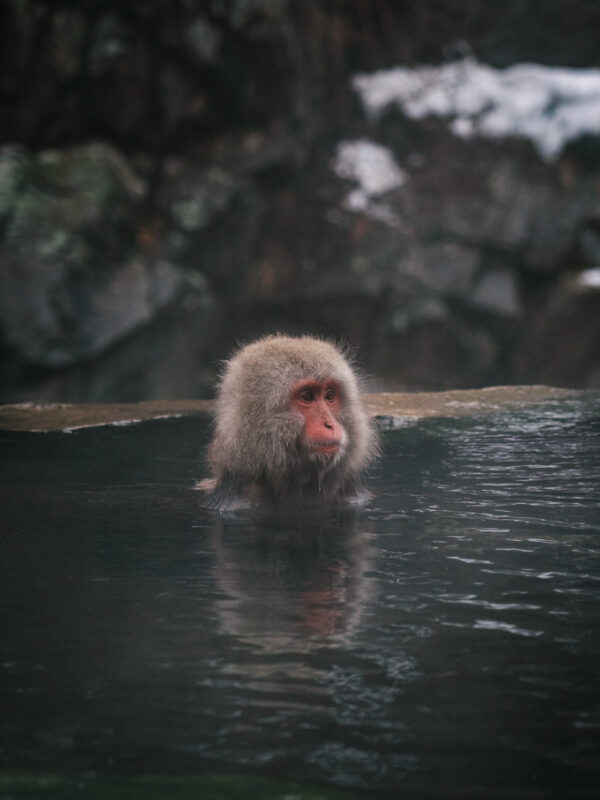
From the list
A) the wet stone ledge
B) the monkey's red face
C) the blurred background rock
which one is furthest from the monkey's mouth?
the blurred background rock

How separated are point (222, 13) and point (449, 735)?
975 cm

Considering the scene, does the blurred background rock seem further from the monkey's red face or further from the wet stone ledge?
the monkey's red face

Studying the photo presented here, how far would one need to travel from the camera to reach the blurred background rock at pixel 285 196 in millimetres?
9711

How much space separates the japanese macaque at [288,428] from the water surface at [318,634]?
0.66 feet

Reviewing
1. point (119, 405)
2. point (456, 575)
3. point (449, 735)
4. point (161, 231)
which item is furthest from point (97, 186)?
point (449, 735)

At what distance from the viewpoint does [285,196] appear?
12523mm

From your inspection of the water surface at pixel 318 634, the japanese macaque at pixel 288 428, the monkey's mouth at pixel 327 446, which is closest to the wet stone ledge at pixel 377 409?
the water surface at pixel 318 634

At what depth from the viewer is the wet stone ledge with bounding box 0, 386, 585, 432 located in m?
7.25

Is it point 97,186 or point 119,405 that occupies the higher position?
point 97,186

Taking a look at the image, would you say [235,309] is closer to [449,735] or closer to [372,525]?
[372,525]

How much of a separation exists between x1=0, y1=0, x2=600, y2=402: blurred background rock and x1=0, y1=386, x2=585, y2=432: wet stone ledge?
1850 millimetres

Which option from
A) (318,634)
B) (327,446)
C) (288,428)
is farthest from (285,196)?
(318,634)

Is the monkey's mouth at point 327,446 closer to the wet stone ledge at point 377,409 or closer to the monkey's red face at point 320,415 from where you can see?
the monkey's red face at point 320,415

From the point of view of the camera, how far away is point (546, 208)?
1280 cm
